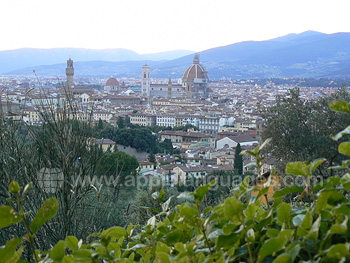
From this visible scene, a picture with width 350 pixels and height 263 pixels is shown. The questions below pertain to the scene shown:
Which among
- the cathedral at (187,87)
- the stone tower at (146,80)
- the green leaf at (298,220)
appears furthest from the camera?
the stone tower at (146,80)

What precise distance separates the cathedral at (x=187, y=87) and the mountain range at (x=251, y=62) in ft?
122

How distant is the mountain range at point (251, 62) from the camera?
105 meters

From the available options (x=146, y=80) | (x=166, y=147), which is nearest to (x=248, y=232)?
(x=166, y=147)

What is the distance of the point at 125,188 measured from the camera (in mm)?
9914

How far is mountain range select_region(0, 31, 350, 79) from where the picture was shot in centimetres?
10488

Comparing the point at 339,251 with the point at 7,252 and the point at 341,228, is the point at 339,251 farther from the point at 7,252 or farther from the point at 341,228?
the point at 7,252

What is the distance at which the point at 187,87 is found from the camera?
2280 inches

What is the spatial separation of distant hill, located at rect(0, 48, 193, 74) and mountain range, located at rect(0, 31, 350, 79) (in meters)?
0.29

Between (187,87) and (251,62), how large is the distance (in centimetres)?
6465

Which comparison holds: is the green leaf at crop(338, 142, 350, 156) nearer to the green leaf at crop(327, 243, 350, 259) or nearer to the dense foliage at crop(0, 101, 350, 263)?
the dense foliage at crop(0, 101, 350, 263)

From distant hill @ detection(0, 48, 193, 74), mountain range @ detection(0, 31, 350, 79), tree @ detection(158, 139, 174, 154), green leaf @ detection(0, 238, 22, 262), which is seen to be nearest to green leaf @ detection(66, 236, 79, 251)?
green leaf @ detection(0, 238, 22, 262)

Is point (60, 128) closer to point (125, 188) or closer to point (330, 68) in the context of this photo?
point (125, 188)

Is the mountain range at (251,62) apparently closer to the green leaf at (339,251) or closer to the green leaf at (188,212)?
the green leaf at (188,212)

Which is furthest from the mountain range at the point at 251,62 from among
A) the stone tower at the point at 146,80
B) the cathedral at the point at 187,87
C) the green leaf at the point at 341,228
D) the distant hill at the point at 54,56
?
the green leaf at the point at 341,228
